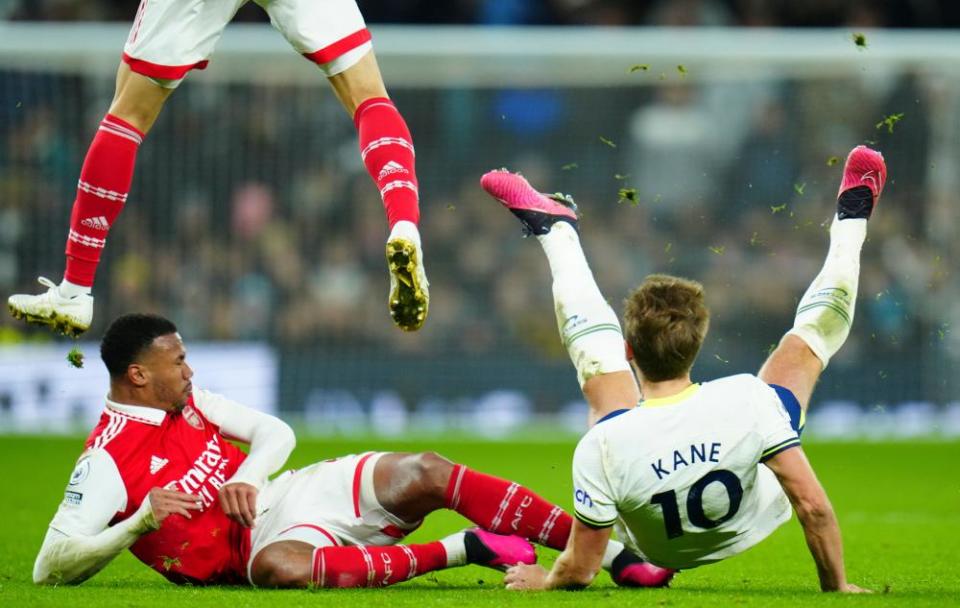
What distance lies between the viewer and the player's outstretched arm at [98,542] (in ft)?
17.5

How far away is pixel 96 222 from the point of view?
5766mm

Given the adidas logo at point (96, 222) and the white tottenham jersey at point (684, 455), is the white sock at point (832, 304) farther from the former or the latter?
the adidas logo at point (96, 222)

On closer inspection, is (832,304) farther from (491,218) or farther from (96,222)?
(491,218)

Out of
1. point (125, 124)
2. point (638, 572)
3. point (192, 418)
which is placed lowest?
point (638, 572)

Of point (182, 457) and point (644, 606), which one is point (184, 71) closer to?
point (182, 457)

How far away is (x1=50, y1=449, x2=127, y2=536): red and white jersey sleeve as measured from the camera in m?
5.53

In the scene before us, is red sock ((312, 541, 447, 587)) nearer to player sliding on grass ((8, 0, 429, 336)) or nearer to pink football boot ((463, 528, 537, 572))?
pink football boot ((463, 528, 537, 572))

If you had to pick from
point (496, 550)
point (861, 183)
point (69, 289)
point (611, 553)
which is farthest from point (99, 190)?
point (861, 183)

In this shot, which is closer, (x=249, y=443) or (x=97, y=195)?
(x=97, y=195)

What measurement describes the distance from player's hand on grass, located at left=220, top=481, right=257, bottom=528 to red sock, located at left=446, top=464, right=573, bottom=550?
739 millimetres

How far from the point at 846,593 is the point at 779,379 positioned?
3.67ft

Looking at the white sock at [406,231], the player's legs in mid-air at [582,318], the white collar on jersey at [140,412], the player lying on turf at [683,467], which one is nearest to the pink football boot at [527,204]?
the player's legs in mid-air at [582,318]

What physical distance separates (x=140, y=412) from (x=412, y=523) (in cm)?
115

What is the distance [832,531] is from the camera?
16.6 feet
